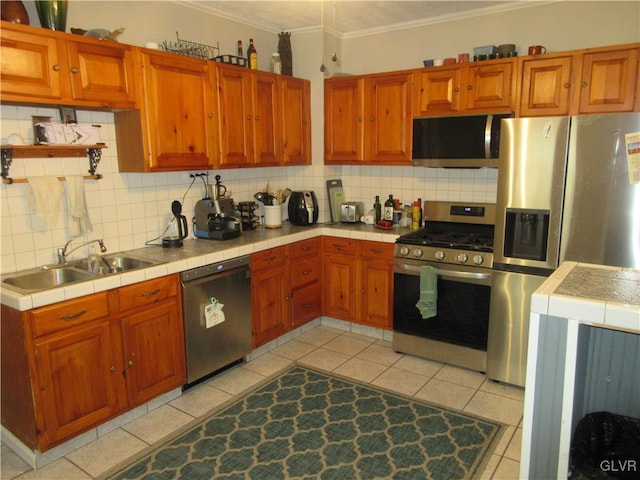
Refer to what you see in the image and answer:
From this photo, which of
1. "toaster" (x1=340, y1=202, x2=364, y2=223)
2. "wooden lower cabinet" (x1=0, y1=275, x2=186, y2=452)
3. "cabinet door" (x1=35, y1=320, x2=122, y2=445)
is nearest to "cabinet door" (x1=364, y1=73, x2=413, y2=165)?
"toaster" (x1=340, y1=202, x2=364, y2=223)

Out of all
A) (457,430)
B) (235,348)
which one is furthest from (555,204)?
(235,348)

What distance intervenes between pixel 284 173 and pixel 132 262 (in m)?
1.98

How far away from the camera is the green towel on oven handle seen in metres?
3.44

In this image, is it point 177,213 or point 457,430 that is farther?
point 177,213

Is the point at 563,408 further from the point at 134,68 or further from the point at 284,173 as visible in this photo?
the point at 284,173

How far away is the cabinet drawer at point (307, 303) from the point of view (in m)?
4.03

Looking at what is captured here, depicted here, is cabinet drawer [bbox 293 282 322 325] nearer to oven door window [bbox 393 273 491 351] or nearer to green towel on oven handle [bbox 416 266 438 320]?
oven door window [bbox 393 273 491 351]

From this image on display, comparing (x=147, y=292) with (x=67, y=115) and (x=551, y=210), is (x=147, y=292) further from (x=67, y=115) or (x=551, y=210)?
(x=551, y=210)

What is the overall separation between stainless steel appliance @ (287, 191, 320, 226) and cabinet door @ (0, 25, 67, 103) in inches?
85.4

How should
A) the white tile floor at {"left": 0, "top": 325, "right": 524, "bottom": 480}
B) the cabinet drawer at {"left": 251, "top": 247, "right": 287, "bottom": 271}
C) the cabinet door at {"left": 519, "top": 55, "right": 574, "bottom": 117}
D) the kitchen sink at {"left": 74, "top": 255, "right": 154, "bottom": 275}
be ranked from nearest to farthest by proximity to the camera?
the white tile floor at {"left": 0, "top": 325, "right": 524, "bottom": 480} → the kitchen sink at {"left": 74, "top": 255, "right": 154, "bottom": 275} → the cabinet door at {"left": 519, "top": 55, "right": 574, "bottom": 117} → the cabinet drawer at {"left": 251, "top": 247, "right": 287, "bottom": 271}

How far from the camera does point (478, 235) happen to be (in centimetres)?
376

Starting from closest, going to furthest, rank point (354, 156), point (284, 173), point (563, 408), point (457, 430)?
point (563, 408)
point (457, 430)
point (354, 156)
point (284, 173)

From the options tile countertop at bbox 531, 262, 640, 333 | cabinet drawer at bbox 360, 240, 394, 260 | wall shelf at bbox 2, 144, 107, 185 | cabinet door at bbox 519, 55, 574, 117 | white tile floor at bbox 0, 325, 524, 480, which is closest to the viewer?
tile countertop at bbox 531, 262, 640, 333

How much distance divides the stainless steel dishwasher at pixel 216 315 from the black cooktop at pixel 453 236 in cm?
131
